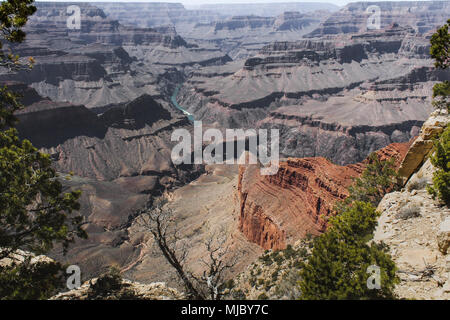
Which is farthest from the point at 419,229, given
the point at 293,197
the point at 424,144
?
the point at 293,197

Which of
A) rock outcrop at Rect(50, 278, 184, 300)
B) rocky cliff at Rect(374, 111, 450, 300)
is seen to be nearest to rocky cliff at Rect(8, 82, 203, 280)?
rock outcrop at Rect(50, 278, 184, 300)

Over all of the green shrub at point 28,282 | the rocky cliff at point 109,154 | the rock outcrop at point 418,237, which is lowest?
the rocky cliff at point 109,154

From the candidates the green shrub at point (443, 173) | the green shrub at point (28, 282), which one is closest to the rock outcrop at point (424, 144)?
the green shrub at point (443, 173)

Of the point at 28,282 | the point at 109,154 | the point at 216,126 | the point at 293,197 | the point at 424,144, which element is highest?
the point at 424,144

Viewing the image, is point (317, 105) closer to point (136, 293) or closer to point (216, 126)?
point (216, 126)

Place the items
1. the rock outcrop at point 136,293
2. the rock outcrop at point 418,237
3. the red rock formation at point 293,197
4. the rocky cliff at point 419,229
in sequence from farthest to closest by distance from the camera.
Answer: the red rock formation at point 293,197, the rock outcrop at point 136,293, the rocky cliff at point 419,229, the rock outcrop at point 418,237

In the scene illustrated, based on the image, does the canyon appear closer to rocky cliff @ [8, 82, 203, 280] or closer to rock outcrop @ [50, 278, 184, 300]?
rocky cliff @ [8, 82, 203, 280]

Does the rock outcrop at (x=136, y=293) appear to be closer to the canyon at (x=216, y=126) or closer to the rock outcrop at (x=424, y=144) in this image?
the canyon at (x=216, y=126)
